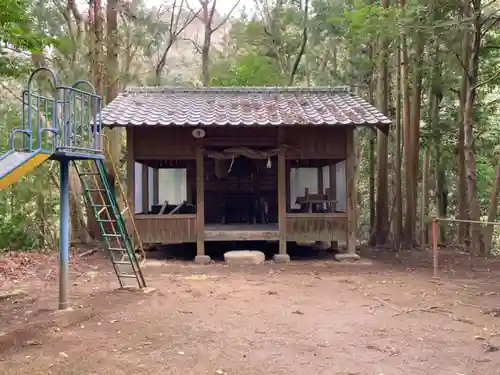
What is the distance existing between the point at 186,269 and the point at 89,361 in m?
5.49

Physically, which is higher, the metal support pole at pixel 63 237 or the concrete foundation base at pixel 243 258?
the metal support pole at pixel 63 237

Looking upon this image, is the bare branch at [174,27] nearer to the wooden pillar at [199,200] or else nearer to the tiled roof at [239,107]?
the tiled roof at [239,107]

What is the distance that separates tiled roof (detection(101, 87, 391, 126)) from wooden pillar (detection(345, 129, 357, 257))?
608mm

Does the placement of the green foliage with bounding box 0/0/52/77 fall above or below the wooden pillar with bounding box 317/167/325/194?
above

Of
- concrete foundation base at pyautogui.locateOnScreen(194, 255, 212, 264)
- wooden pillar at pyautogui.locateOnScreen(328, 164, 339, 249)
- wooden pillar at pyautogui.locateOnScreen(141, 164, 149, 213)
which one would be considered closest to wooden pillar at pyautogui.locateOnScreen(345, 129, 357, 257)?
wooden pillar at pyautogui.locateOnScreen(328, 164, 339, 249)

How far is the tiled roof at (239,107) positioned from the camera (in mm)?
10266

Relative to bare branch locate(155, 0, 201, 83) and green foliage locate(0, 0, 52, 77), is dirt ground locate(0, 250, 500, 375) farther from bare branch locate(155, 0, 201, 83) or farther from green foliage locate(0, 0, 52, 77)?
bare branch locate(155, 0, 201, 83)

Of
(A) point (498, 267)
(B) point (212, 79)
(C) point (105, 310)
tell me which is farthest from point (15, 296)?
(B) point (212, 79)

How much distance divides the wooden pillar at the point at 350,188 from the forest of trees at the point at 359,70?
2.27 metres

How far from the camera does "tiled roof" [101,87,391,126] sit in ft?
33.7

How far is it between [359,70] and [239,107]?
6629 mm

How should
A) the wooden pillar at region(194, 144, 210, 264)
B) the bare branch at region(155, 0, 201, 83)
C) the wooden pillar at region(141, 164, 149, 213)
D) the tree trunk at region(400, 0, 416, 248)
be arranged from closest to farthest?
the wooden pillar at region(194, 144, 210, 264) → the wooden pillar at region(141, 164, 149, 213) → the tree trunk at region(400, 0, 416, 248) → the bare branch at region(155, 0, 201, 83)

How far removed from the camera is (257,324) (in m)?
5.59

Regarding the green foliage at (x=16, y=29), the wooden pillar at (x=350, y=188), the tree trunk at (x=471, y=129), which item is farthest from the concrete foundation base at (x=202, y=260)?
the tree trunk at (x=471, y=129)
